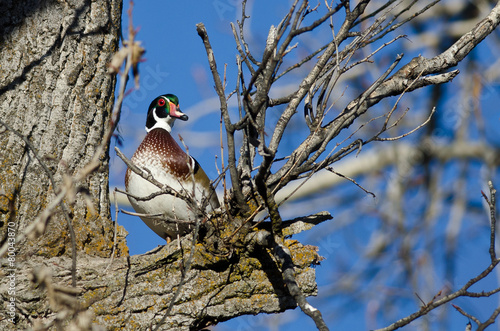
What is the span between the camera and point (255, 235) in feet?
9.29

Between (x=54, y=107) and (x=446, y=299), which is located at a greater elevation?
(x=54, y=107)

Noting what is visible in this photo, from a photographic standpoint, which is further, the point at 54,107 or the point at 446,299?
the point at 54,107

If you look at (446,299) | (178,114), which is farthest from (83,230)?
(446,299)

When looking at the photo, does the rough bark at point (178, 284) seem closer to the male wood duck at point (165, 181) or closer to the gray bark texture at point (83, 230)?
the gray bark texture at point (83, 230)

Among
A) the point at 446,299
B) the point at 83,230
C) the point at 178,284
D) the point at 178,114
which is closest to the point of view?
the point at 446,299

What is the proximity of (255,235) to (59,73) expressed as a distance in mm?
1425

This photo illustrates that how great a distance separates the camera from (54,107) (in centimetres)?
318

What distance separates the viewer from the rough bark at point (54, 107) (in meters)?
3.00

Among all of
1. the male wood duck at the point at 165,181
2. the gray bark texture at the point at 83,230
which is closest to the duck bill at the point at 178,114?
the male wood duck at the point at 165,181

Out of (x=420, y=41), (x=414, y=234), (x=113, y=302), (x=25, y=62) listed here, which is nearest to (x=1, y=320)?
(x=113, y=302)

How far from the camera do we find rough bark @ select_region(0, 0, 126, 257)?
9.85 ft

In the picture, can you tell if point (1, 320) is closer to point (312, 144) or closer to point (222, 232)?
point (222, 232)

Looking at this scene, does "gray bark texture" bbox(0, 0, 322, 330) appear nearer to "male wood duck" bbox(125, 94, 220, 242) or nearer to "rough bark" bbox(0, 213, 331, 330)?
"rough bark" bbox(0, 213, 331, 330)

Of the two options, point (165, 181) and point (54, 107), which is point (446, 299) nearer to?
point (165, 181)
